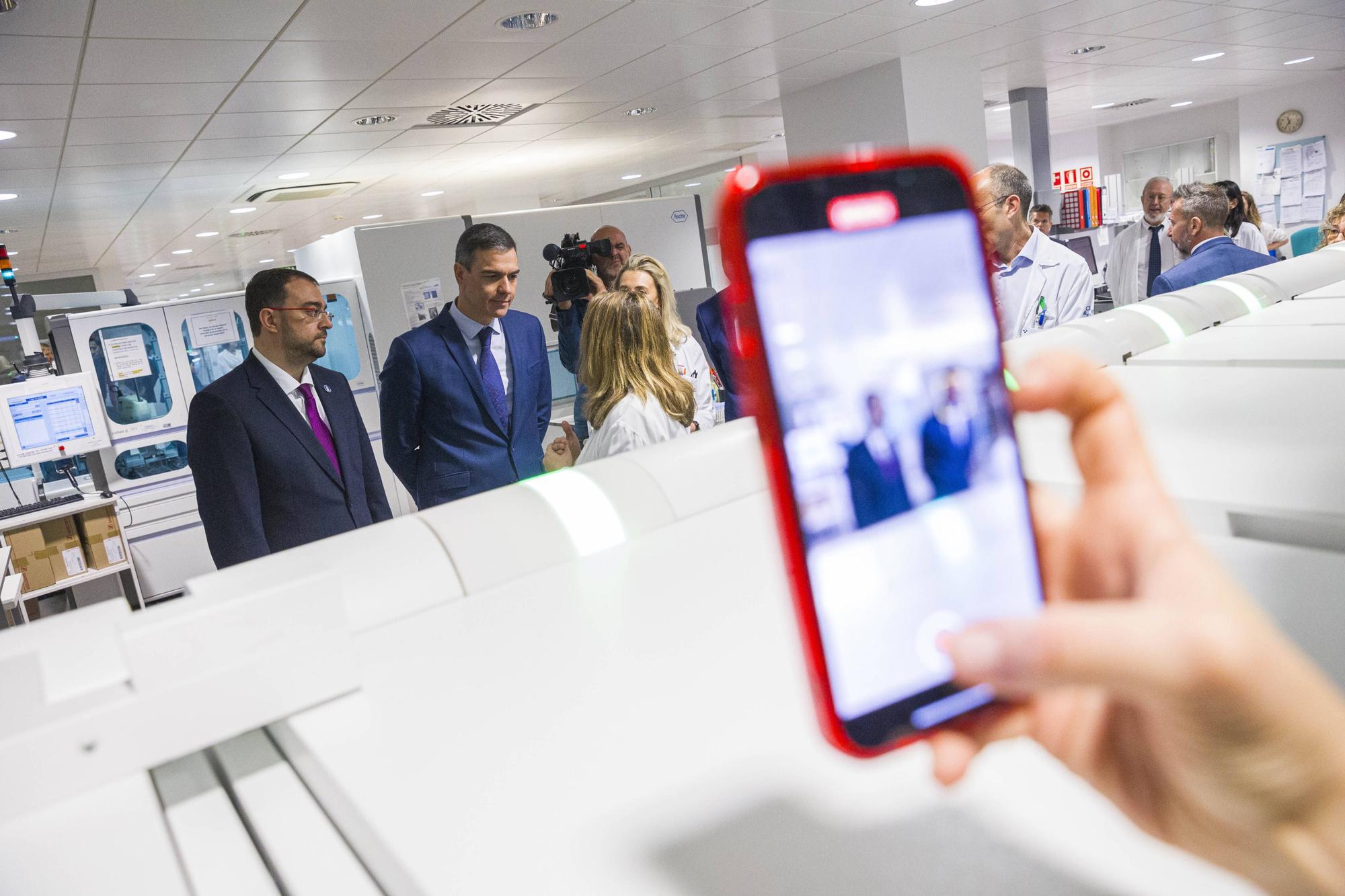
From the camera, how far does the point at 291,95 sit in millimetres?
4508

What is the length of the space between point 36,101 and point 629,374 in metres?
3.85

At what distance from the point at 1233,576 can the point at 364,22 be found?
408cm

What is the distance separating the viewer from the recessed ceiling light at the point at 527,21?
12.5 feet

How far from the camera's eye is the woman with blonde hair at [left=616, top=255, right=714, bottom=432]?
256 centimetres

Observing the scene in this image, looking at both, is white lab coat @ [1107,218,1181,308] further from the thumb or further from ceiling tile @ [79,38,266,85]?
the thumb

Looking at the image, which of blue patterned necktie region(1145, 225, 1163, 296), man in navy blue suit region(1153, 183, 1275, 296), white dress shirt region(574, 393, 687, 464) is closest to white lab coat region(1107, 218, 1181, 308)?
blue patterned necktie region(1145, 225, 1163, 296)

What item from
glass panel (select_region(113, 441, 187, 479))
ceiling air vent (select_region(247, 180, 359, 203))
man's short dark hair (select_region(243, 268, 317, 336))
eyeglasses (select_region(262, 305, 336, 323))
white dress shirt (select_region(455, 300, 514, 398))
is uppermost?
ceiling air vent (select_region(247, 180, 359, 203))

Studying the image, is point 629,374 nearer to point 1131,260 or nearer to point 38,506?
point 38,506

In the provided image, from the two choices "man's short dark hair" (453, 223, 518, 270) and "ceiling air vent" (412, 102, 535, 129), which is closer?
"man's short dark hair" (453, 223, 518, 270)

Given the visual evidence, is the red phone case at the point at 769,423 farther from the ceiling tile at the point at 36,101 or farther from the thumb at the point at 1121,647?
the ceiling tile at the point at 36,101

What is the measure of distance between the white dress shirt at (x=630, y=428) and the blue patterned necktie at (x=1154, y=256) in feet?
13.9

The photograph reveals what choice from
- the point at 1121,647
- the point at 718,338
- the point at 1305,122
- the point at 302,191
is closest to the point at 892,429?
the point at 1121,647

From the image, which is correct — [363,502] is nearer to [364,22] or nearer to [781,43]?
[364,22]

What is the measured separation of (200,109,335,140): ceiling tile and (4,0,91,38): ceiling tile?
1.54m
